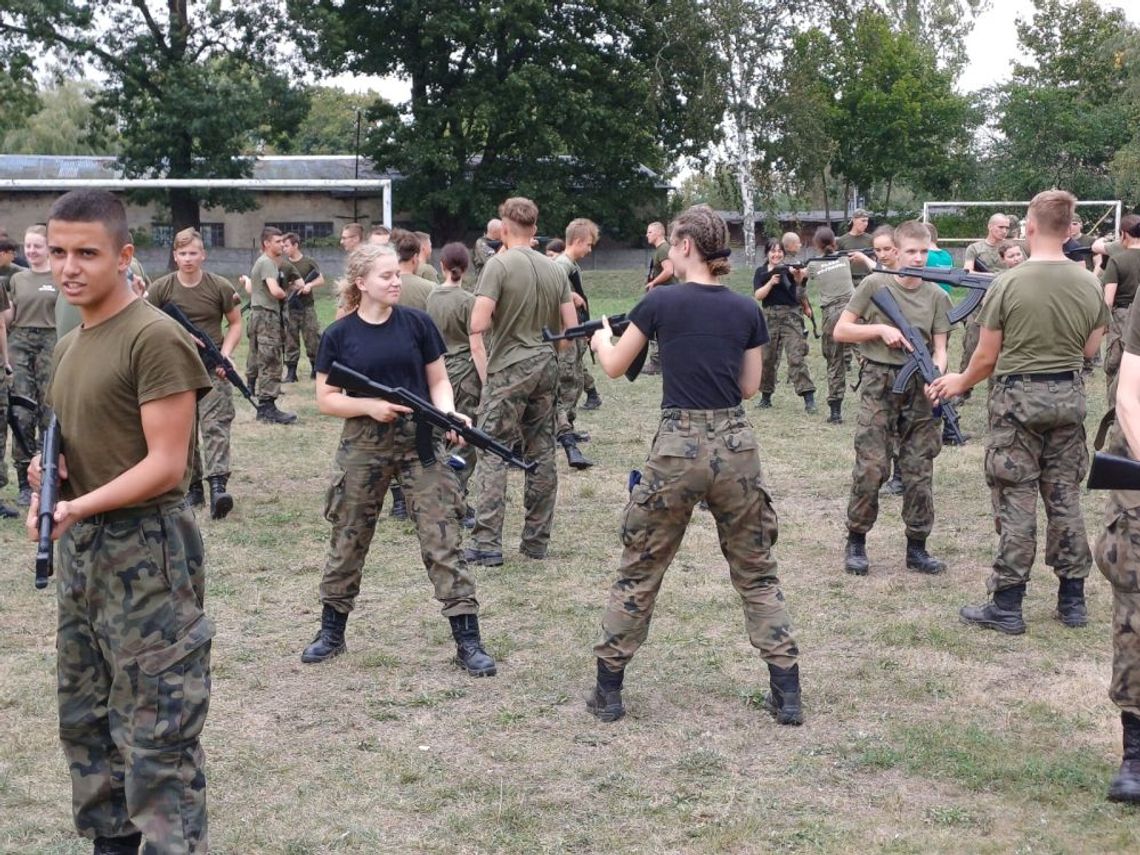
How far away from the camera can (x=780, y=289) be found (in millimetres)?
14742

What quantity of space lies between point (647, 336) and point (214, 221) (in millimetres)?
41059

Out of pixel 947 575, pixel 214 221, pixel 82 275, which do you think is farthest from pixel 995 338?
pixel 214 221

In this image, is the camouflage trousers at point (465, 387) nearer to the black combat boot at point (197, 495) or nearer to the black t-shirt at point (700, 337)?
the black combat boot at point (197, 495)

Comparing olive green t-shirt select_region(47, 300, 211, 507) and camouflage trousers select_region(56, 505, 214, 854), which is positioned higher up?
olive green t-shirt select_region(47, 300, 211, 507)

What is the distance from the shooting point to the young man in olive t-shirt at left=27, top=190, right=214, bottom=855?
11.5 feet

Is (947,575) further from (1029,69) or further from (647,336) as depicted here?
(1029,69)

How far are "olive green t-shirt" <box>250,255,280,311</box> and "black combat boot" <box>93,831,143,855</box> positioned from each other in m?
11.3

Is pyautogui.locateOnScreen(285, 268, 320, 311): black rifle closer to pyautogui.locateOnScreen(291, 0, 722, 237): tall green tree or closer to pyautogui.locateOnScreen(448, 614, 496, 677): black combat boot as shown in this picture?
pyautogui.locateOnScreen(448, 614, 496, 677): black combat boot

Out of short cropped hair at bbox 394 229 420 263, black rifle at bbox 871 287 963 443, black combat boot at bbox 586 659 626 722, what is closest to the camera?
black combat boot at bbox 586 659 626 722

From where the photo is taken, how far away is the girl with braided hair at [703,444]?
5145 mm

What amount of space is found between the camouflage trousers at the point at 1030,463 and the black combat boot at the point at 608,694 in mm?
2416

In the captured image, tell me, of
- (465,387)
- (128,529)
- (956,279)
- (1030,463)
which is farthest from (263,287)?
(128,529)

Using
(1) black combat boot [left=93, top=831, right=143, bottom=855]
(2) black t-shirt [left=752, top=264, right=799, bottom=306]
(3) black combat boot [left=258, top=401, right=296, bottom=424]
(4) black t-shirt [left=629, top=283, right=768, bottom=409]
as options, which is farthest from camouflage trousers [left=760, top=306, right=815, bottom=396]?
(1) black combat boot [left=93, top=831, right=143, bottom=855]

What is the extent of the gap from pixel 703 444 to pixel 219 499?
5.41m
